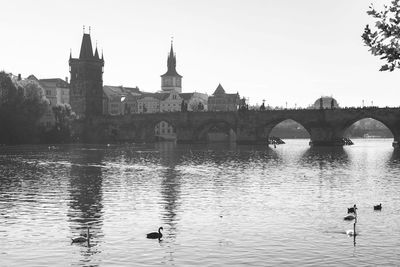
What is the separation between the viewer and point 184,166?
7850cm

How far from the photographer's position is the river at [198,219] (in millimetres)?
25703

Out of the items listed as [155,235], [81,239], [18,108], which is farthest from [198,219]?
[18,108]

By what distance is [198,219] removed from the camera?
34.8 meters

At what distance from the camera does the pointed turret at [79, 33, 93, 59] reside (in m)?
190

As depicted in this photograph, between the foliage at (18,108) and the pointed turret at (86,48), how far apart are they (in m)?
63.2

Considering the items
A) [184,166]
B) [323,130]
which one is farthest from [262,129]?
[184,166]

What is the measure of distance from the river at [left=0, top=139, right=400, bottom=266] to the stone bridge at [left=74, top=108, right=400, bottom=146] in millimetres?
76133

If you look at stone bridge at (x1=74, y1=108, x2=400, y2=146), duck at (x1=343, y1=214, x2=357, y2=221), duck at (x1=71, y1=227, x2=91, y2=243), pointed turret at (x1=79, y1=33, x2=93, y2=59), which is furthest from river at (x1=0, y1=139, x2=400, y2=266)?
pointed turret at (x1=79, y1=33, x2=93, y2=59)

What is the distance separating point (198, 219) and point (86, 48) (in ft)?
534

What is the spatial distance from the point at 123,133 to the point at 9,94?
2392 inches

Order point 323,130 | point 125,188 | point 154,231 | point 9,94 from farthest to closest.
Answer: point 323,130 → point 9,94 → point 125,188 → point 154,231

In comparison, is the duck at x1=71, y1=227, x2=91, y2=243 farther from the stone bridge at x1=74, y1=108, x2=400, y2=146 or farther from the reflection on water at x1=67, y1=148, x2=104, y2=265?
the stone bridge at x1=74, y1=108, x2=400, y2=146

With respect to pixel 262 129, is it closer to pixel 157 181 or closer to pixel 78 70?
pixel 78 70

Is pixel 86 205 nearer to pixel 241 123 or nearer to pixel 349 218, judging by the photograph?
pixel 349 218
